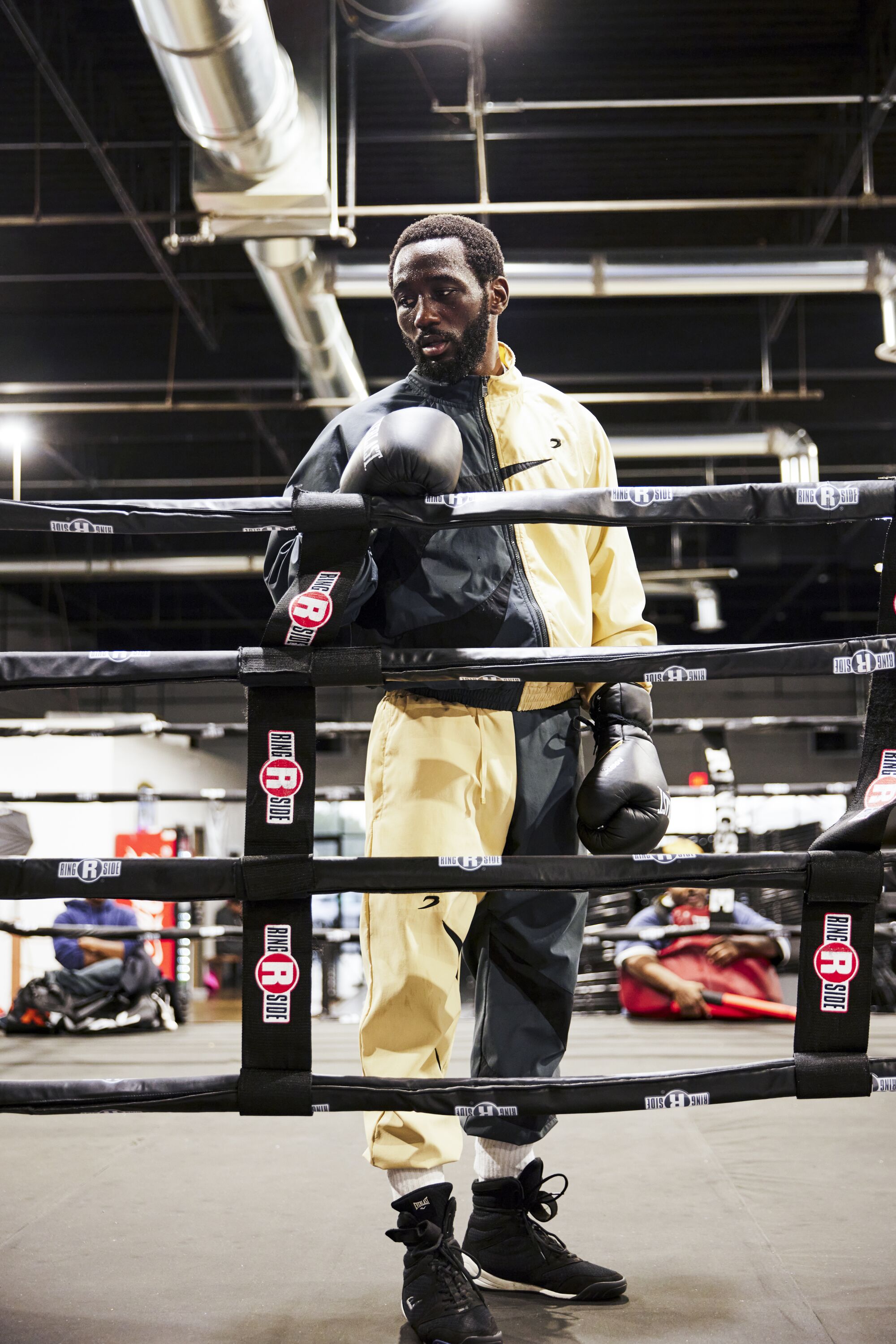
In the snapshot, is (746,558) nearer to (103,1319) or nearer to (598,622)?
(598,622)

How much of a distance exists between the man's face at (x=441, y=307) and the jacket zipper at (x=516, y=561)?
11cm

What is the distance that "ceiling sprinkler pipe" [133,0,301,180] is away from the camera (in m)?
3.40

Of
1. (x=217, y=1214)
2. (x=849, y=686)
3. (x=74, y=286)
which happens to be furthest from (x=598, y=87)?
(x=849, y=686)

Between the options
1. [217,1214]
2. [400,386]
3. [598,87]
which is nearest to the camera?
[400,386]

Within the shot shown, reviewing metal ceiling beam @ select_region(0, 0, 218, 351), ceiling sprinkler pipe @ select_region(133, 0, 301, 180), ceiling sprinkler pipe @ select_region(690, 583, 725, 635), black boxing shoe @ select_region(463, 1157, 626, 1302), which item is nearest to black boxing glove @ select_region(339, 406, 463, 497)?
black boxing shoe @ select_region(463, 1157, 626, 1302)

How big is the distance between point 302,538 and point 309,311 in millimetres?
4319

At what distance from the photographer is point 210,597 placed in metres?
13.4

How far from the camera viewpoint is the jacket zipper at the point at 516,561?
5.16ft

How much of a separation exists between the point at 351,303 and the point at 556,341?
1324mm

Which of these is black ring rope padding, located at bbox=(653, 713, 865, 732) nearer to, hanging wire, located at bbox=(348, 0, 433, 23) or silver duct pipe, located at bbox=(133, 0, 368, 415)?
silver duct pipe, located at bbox=(133, 0, 368, 415)

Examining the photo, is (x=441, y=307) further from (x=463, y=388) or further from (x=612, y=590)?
A: (x=612, y=590)

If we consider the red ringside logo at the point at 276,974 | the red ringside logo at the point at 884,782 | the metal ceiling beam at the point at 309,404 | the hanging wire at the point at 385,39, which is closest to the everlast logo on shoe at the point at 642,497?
the red ringside logo at the point at 884,782

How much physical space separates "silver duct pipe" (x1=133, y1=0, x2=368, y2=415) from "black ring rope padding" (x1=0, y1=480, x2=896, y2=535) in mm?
2603

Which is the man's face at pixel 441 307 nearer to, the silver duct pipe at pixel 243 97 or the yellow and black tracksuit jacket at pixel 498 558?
the yellow and black tracksuit jacket at pixel 498 558
